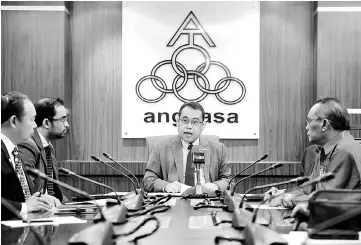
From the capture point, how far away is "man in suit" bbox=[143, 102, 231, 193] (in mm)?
5262

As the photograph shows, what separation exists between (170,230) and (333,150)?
1704 mm

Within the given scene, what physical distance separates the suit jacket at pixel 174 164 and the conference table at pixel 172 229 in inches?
68.0

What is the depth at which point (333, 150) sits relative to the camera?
4047 mm

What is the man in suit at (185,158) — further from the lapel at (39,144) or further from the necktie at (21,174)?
the necktie at (21,174)

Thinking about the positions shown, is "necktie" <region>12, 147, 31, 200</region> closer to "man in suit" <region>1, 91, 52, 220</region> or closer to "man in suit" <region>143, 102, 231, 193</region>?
"man in suit" <region>1, 91, 52, 220</region>

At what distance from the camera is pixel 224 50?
265 inches

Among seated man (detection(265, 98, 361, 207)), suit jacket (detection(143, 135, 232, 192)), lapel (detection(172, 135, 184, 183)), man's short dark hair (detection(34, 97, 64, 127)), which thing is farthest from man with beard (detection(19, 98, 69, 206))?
seated man (detection(265, 98, 361, 207))

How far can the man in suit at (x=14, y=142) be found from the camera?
3.67 m

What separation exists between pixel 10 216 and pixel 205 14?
→ 4.12 metres

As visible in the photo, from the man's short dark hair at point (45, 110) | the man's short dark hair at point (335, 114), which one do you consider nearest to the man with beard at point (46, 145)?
the man's short dark hair at point (45, 110)

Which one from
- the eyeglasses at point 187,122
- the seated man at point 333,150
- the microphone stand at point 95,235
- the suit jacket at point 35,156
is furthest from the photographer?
the eyeglasses at point 187,122

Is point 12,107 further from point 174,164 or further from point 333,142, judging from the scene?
point 333,142

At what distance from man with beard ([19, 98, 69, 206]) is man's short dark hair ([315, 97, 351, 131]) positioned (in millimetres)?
2174

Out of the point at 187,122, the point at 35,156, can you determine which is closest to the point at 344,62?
the point at 187,122
